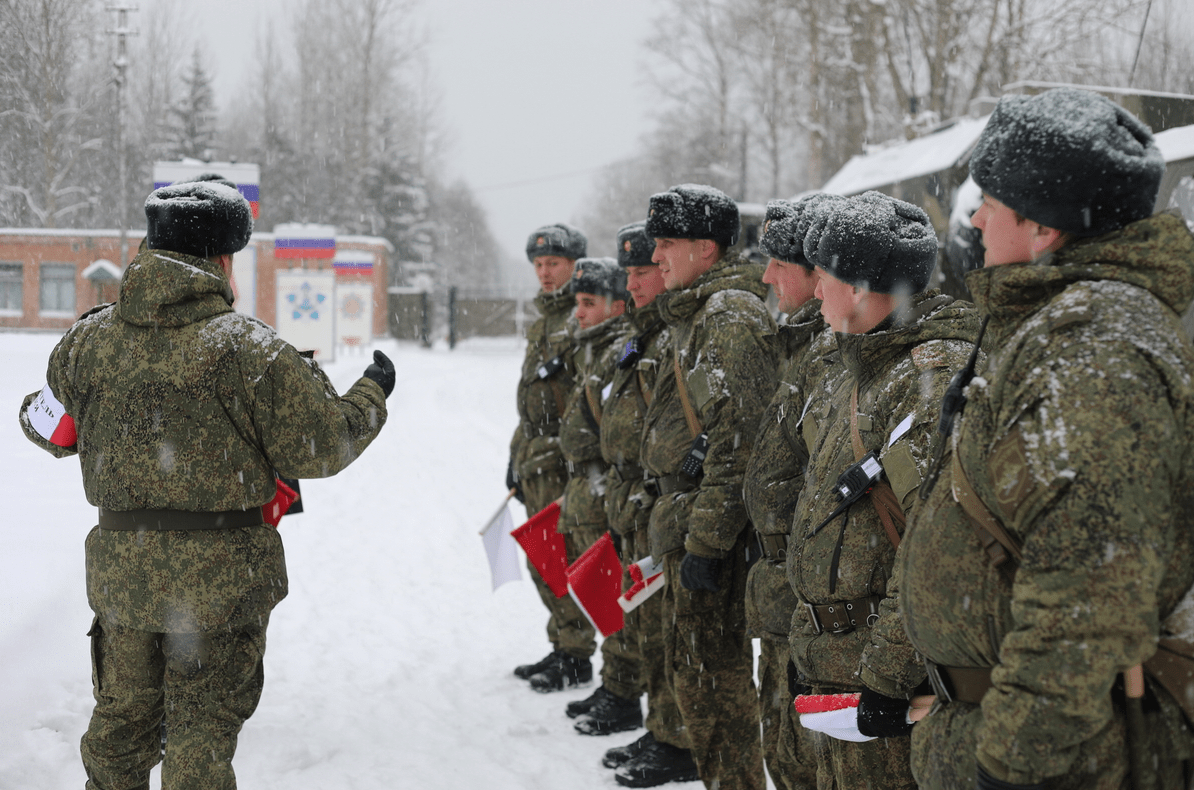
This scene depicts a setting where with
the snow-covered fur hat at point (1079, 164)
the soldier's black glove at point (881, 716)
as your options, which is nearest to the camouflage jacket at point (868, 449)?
→ the soldier's black glove at point (881, 716)

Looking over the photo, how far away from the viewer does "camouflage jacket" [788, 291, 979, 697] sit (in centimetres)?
218

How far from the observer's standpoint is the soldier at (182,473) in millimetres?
2723

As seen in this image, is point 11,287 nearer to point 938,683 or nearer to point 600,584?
point 600,584

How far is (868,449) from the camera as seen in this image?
7.50 feet

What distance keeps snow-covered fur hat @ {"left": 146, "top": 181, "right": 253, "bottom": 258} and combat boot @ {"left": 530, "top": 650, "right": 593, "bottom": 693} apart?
3068 mm

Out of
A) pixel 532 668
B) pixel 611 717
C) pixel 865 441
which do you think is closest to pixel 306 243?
pixel 532 668

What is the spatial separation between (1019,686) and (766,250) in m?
2.15

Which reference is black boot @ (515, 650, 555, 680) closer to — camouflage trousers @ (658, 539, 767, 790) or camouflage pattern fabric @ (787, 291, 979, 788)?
camouflage trousers @ (658, 539, 767, 790)

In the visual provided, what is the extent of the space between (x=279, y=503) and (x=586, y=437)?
1.86 meters

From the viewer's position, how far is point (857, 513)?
228cm

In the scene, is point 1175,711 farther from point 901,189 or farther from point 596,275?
point 901,189

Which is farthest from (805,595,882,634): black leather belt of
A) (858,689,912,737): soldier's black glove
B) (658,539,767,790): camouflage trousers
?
(658,539,767,790): camouflage trousers

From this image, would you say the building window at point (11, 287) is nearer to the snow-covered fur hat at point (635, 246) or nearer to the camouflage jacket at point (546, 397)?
the camouflage jacket at point (546, 397)

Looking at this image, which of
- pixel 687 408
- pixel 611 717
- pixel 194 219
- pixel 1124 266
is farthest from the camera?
pixel 611 717
